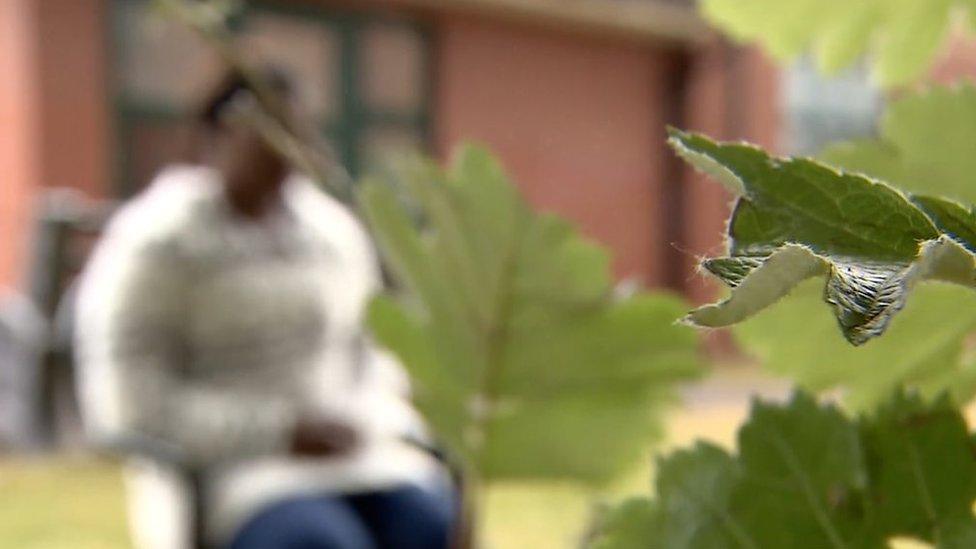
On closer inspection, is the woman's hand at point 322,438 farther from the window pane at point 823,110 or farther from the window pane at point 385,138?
the window pane at point 823,110

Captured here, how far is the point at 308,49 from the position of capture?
3.85 m

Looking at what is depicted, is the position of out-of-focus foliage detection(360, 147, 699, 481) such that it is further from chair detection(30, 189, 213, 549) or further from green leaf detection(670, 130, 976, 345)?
chair detection(30, 189, 213, 549)

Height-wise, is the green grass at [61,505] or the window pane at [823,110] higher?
the window pane at [823,110]

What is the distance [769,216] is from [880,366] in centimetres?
10

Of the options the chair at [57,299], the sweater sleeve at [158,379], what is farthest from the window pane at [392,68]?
the sweater sleeve at [158,379]

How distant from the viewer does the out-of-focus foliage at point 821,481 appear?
0.15 meters

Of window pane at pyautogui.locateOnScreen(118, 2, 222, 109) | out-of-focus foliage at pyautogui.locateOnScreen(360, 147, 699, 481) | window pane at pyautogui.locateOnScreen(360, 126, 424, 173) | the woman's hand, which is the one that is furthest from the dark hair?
window pane at pyautogui.locateOnScreen(360, 126, 424, 173)

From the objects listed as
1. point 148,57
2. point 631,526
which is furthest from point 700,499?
point 148,57

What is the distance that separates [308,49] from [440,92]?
1.90ft

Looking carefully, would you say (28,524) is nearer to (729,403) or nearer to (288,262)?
(288,262)

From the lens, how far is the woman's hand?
128cm

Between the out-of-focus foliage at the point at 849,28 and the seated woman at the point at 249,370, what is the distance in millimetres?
956

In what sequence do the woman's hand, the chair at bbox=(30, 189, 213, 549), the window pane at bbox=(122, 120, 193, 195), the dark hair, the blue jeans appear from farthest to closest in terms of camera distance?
the window pane at bbox=(122, 120, 193, 195), the chair at bbox=(30, 189, 213, 549), the dark hair, the woman's hand, the blue jeans

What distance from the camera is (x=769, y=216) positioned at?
96mm
